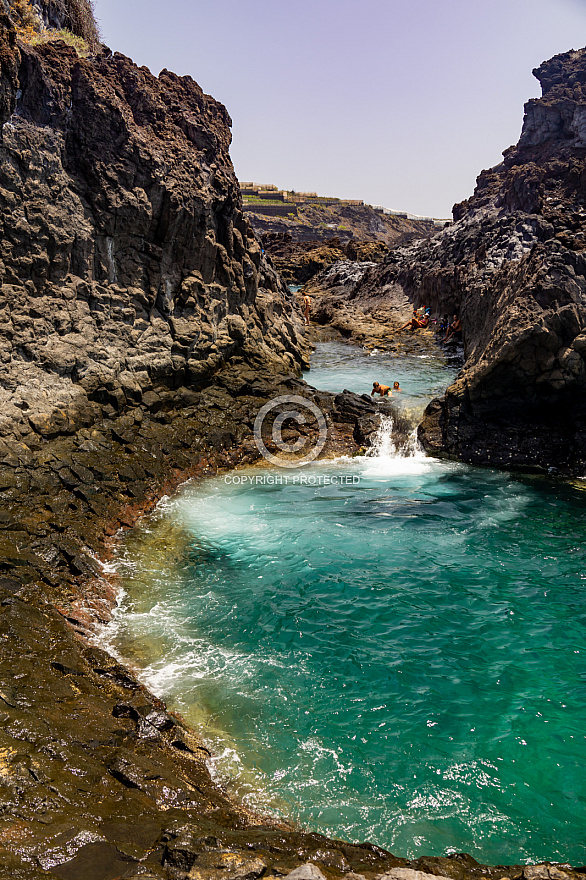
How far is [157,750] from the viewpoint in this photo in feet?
19.2

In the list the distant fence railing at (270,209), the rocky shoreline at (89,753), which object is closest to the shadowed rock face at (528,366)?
the rocky shoreline at (89,753)

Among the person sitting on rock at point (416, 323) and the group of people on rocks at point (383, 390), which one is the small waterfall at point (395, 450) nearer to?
the group of people on rocks at point (383, 390)

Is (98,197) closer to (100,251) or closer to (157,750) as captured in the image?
(100,251)

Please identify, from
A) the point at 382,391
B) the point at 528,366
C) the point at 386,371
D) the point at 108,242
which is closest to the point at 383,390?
the point at 382,391

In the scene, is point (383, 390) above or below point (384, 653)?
above

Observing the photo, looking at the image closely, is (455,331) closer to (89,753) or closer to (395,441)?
(395,441)

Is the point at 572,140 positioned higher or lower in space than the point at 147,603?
higher

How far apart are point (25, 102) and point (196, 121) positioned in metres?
6.43

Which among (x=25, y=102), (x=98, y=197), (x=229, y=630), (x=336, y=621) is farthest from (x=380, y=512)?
(x=25, y=102)

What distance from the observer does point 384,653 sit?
788 centimetres

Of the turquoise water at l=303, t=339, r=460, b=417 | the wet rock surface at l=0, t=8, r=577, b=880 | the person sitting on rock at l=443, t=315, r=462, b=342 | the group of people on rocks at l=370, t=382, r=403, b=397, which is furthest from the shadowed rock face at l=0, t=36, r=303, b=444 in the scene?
the person sitting on rock at l=443, t=315, r=462, b=342

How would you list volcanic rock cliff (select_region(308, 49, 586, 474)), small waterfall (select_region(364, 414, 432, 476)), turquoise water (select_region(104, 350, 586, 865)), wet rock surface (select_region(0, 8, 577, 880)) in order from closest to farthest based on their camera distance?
wet rock surface (select_region(0, 8, 577, 880)), turquoise water (select_region(104, 350, 586, 865)), volcanic rock cliff (select_region(308, 49, 586, 474)), small waterfall (select_region(364, 414, 432, 476))

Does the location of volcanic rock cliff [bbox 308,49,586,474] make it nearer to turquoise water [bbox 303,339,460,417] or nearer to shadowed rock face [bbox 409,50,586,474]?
shadowed rock face [bbox 409,50,586,474]

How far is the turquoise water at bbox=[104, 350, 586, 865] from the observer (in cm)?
561
